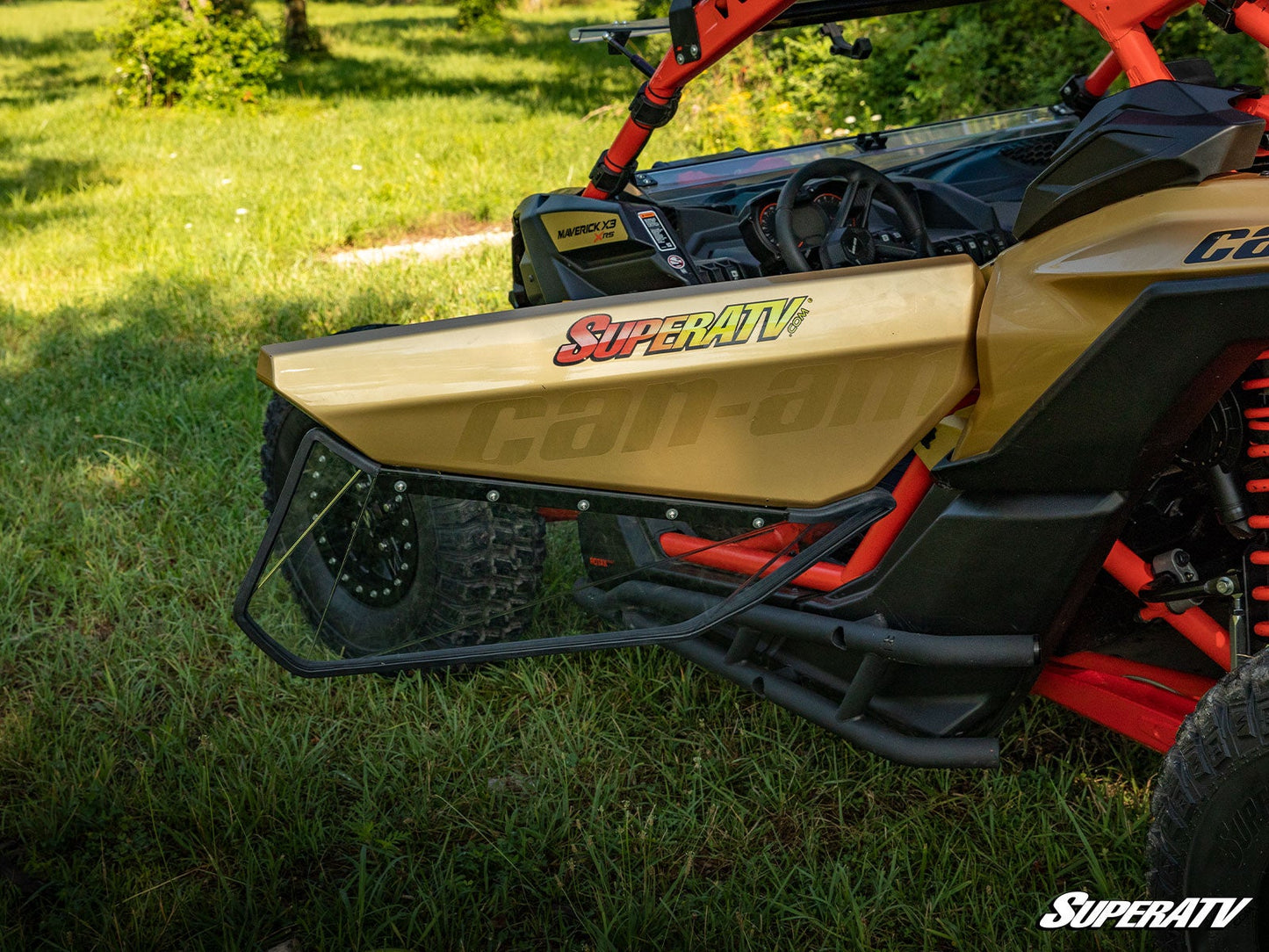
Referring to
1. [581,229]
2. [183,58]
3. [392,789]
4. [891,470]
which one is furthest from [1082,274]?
[183,58]

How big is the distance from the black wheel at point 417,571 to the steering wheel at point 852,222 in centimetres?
75

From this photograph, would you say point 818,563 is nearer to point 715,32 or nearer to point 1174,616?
point 1174,616

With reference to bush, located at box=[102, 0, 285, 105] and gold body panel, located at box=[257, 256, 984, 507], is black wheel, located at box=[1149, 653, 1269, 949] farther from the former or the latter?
bush, located at box=[102, 0, 285, 105]

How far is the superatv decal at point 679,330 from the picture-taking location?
1.73 m

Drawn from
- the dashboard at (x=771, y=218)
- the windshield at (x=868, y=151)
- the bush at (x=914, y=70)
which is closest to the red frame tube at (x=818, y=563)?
the dashboard at (x=771, y=218)

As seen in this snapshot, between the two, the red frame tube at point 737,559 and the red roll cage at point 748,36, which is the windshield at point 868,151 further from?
the red frame tube at point 737,559

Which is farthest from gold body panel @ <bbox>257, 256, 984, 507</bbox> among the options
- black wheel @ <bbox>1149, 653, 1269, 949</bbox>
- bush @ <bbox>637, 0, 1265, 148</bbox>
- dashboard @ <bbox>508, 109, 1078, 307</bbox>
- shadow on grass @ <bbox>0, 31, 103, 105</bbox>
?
shadow on grass @ <bbox>0, 31, 103, 105</bbox>

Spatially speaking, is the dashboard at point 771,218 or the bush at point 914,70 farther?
the bush at point 914,70

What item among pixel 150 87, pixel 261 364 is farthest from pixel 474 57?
pixel 261 364

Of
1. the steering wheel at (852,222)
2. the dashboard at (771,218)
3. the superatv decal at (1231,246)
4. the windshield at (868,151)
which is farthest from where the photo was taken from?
the windshield at (868,151)

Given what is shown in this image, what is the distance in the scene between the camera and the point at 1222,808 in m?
1.47

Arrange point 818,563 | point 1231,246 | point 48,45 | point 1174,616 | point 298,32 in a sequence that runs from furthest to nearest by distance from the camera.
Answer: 1. point 48,45
2. point 298,32
3. point 818,563
4. point 1174,616
5. point 1231,246

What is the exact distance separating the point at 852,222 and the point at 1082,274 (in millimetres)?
935

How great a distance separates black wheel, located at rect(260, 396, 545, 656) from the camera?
78.5 inches
